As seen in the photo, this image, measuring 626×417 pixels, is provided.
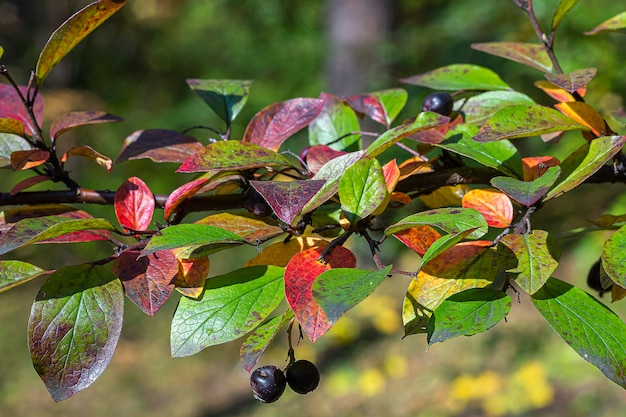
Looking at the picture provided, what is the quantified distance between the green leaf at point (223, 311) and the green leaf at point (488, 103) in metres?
0.31

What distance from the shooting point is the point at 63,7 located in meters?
6.50

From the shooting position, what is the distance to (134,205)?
0.56 m

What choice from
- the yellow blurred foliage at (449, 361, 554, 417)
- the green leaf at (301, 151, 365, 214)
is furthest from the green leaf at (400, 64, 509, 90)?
the yellow blurred foliage at (449, 361, 554, 417)

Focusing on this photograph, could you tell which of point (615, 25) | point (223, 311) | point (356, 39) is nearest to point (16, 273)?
point (223, 311)

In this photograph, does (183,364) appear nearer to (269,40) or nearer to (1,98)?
(1,98)

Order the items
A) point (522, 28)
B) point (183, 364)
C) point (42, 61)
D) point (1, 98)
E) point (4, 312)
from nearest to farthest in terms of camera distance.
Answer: point (42, 61) < point (1, 98) < point (522, 28) < point (183, 364) < point (4, 312)

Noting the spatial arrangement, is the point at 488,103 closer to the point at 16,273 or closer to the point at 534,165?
the point at 534,165

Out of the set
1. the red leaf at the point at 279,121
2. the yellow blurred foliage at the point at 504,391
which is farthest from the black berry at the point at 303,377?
the yellow blurred foliage at the point at 504,391

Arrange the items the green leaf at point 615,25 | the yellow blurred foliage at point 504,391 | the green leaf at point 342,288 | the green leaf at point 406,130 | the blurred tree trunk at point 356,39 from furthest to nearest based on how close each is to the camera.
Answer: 1. the blurred tree trunk at point 356,39
2. the yellow blurred foliage at point 504,391
3. the green leaf at point 615,25
4. the green leaf at point 406,130
5. the green leaf at point 342,288

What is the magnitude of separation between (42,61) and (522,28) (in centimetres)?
210

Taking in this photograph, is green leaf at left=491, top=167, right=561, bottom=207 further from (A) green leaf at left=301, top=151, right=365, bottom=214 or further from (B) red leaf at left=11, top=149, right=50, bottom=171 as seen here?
(B) red leaf at left=11, top=149, right=50, bottom=171

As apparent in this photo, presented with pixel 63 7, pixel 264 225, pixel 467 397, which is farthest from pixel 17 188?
pixel 63 7

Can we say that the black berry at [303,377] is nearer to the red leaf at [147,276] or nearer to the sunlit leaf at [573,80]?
the red leaf at [147,276]

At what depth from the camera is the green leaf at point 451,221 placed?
0.43 metres
